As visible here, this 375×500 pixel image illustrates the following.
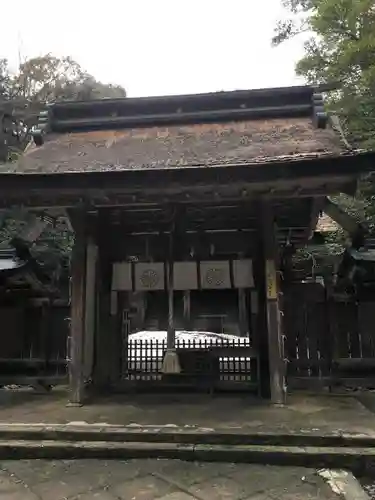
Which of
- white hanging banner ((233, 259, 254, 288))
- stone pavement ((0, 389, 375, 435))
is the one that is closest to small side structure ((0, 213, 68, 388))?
stone pavement ((0, 389, 375, 435))

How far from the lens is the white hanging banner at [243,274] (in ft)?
25.0

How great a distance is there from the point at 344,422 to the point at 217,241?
12.2ft

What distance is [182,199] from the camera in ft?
23.5

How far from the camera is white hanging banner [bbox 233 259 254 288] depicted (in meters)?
7.61

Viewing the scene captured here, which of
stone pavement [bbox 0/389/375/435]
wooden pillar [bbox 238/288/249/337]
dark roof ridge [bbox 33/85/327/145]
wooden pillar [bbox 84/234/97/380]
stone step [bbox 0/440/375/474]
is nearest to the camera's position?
stone step [bbox 0/440/375/474]

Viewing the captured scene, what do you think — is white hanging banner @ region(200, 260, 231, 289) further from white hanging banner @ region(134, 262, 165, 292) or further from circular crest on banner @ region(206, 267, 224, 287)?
white hanging banner @ region(134, 262, 165, 292)

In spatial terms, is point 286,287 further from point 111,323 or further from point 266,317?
point 111,323

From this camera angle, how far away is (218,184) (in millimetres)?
6484

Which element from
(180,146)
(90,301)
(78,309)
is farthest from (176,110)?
(78,309)

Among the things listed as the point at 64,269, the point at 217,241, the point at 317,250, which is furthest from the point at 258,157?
the point at 317,250

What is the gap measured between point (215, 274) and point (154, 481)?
3.85 metres

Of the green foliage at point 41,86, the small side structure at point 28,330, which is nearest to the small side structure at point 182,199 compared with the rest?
the small side structure at point 28,330

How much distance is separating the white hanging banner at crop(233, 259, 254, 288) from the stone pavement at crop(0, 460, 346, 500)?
329 cm

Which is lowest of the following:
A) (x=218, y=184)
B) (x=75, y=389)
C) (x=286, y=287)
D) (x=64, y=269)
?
(x=75, y=389)
